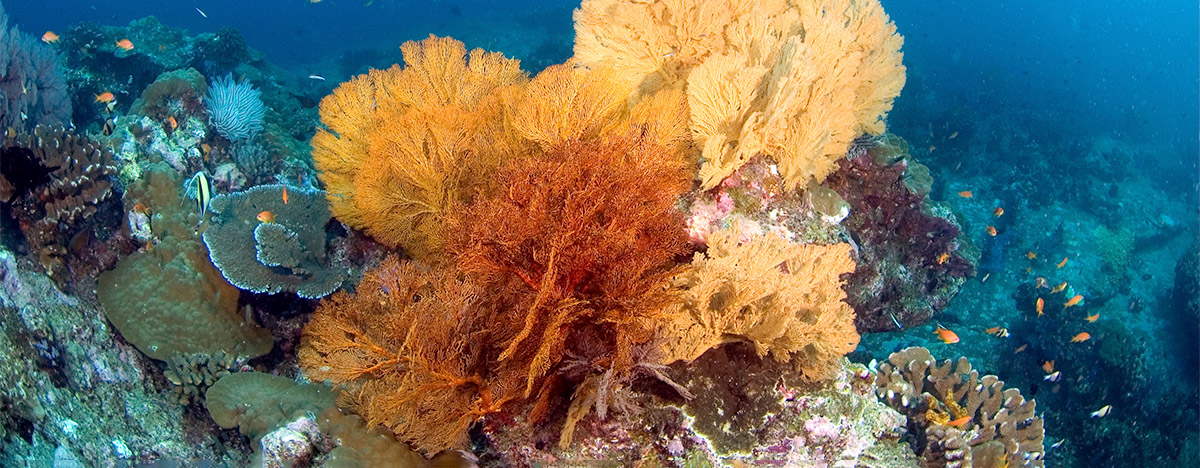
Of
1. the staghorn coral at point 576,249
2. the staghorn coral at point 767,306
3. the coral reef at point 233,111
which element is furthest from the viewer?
the coral reef at point 233,111

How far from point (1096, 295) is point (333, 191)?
52.7ft

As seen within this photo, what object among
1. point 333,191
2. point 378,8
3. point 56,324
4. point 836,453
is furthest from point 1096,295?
point 378,8

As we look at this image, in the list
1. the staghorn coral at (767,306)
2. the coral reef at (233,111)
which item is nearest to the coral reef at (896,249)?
the staghorn coral at (767,306)

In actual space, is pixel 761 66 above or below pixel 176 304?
below

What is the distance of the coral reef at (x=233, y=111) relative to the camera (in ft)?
27.9

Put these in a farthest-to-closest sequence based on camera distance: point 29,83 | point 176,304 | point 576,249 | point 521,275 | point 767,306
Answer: point 29,83 → point 176,304 → point 767,306 → point 521,275 → point 576,249

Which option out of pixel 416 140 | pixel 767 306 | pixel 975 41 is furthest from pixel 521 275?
pixel 975 41

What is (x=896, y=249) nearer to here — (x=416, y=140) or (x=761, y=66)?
(x=761, y=66)

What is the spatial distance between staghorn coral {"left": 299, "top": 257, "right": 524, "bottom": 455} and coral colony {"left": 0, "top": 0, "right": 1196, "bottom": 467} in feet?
0.07

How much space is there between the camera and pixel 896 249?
26.7ft

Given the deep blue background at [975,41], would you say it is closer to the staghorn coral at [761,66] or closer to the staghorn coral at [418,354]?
the staghorn coral at [761,66]

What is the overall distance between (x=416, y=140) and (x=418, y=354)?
1927 mm

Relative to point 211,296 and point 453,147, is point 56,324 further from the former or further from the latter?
point 453,147

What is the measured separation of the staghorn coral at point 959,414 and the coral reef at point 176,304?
6.20 meters
